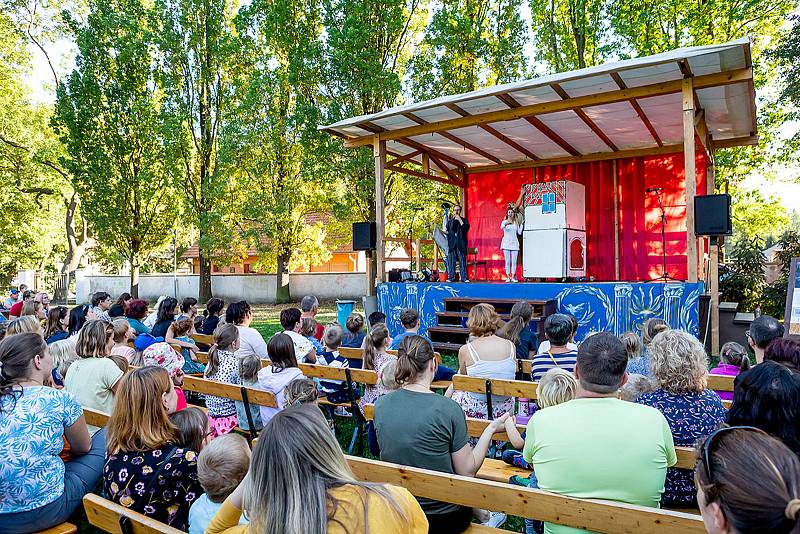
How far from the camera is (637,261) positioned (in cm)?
1177

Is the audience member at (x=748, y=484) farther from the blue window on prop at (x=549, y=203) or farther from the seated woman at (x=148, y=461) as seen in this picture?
the blue window on prop at (x=549, y=203)

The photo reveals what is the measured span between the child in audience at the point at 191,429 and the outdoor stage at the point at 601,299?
6253mm

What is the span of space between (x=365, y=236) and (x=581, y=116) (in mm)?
4247

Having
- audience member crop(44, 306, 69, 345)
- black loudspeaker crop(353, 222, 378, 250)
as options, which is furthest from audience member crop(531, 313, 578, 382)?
black loudspeaker crop(353, 222, 378, 250)

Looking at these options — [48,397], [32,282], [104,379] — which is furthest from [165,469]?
[32,282]

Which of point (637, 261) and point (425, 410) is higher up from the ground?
point (637, 261)

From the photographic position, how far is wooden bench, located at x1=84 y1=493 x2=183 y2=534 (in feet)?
6.09

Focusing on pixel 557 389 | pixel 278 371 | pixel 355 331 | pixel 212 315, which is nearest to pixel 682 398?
pixel 557 389

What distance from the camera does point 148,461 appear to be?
7.23 ft

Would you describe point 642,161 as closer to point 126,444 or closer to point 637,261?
point 637,261

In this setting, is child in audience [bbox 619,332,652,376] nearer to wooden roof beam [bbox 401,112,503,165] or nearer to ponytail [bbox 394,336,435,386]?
ponytail [bbox 394,336,435,386]

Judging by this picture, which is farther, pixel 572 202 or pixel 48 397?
pixel 572 202

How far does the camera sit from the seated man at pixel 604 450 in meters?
1.90

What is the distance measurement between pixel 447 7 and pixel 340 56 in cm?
352
